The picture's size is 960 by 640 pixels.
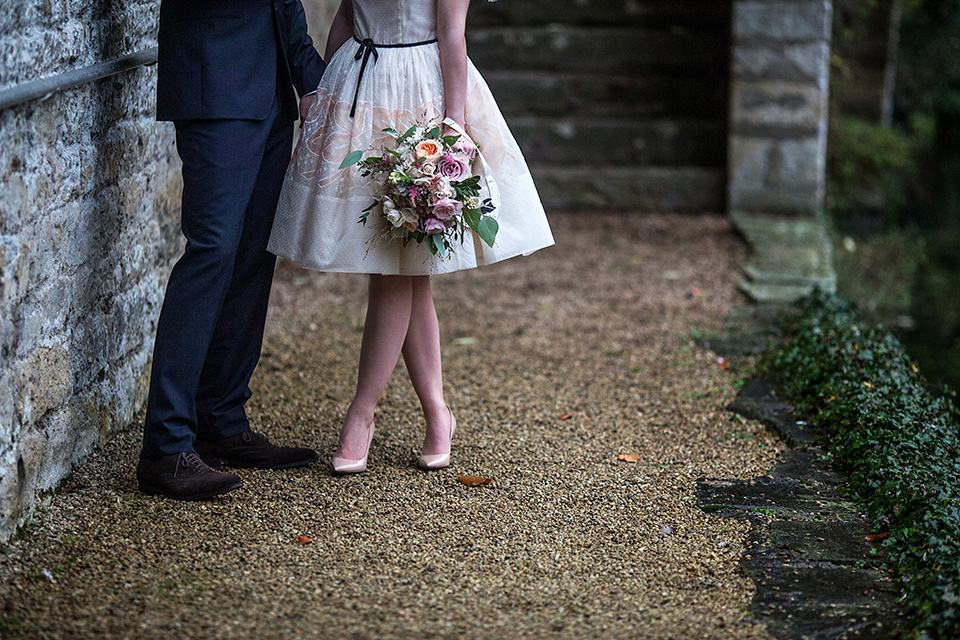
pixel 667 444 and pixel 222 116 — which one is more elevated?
pixel 222 116

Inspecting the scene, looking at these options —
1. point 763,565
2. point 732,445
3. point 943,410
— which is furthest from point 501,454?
point 943,410

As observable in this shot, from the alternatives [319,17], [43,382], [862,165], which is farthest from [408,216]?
[862,165]

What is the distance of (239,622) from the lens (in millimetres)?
2258

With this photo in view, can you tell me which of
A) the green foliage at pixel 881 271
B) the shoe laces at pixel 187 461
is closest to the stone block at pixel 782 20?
the green foliage at pixel 881 271

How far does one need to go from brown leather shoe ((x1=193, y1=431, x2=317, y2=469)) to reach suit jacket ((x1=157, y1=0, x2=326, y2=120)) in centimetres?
99

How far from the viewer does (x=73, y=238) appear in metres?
2.86

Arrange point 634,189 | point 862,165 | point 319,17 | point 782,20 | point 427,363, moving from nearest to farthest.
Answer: point 427,363, point 319,17, point 782,20, point 634,189, point 862,165

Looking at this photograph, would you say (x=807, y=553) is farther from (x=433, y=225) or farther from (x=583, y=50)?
(x=583, y=50)

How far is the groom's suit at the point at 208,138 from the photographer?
9.03 ft

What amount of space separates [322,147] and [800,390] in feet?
6.50

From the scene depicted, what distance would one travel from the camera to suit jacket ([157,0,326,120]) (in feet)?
9.00

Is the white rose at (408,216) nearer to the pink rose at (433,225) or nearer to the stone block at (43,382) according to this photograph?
the pink rose at (433,225)

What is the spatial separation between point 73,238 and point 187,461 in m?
0.70

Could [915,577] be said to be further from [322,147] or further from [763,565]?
[322,147]
